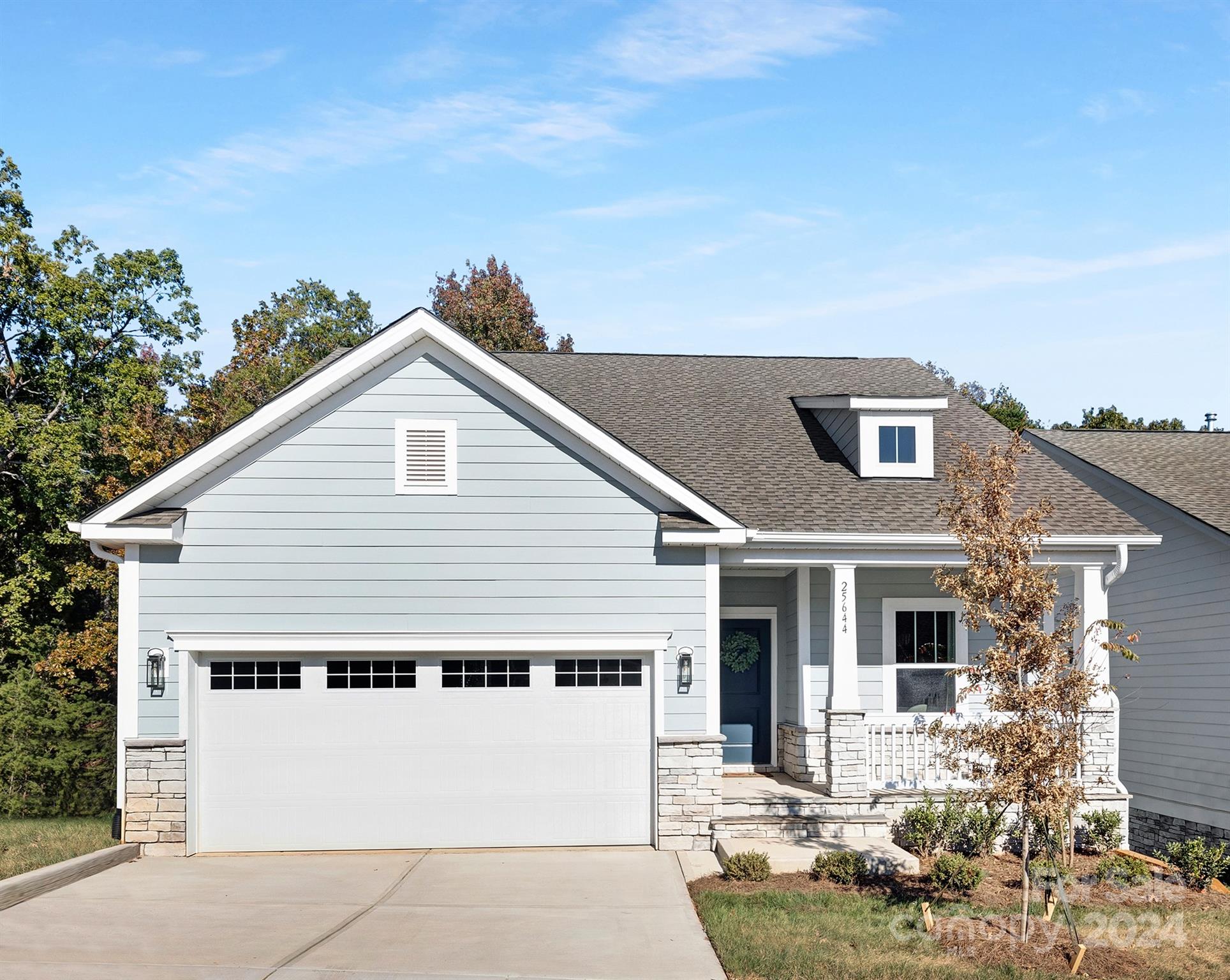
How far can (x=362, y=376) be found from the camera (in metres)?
13.0

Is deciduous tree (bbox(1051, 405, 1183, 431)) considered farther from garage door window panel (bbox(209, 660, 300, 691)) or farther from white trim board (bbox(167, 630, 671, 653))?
garage door window panel (bbox(209, 660, 300, 691))

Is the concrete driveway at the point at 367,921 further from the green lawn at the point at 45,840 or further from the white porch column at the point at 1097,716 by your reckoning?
the white porch column at the point at 1097,716

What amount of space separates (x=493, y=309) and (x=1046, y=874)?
26163mm

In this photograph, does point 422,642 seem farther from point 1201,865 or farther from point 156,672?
point 1201,865

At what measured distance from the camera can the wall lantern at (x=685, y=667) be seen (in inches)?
513

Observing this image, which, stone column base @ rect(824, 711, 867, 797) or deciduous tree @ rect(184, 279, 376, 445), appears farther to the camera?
deciduous tree @ rect(184, 279, 376, 445)

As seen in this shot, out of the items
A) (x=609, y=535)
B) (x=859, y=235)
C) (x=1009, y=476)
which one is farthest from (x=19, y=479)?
(x=1009, y=476)

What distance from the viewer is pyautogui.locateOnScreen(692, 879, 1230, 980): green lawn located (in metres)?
7.95

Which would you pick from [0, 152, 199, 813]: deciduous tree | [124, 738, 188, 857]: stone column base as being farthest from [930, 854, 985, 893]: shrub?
[0, 152, 199, 813]: deciduous tree

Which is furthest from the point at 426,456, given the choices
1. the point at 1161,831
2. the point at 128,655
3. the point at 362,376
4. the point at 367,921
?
the point at 1161,831

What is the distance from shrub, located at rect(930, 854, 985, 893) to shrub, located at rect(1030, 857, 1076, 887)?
2.05ft

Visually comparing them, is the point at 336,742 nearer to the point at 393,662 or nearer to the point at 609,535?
the point at 393,662

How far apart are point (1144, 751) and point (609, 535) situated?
380 inches

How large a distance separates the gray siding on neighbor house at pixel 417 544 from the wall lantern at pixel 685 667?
124 millimetres
